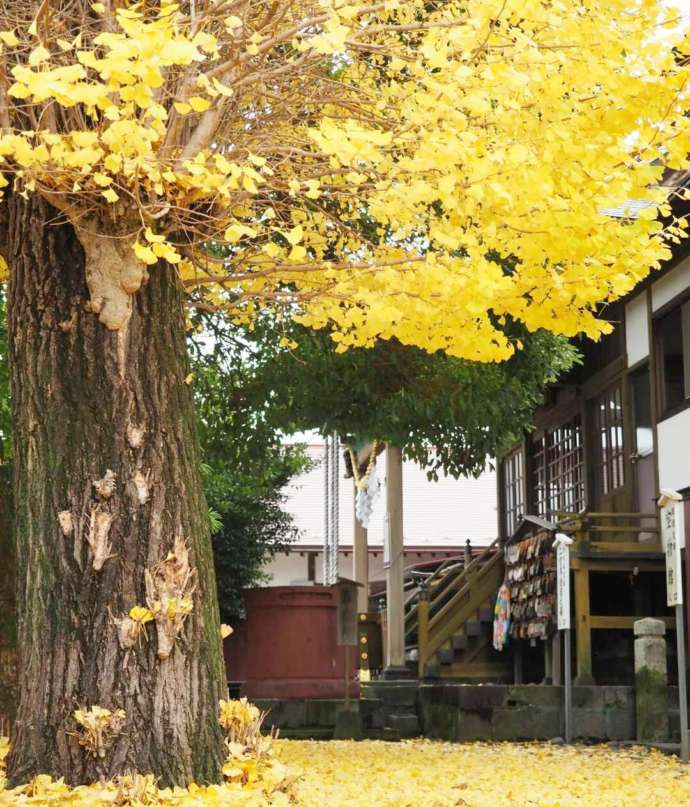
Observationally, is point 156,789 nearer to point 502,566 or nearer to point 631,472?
point 631,472

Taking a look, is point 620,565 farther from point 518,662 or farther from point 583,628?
point 518,662

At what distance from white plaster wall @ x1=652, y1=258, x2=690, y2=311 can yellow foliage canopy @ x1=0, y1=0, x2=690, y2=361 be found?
25.1 ft

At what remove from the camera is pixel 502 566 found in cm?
1873

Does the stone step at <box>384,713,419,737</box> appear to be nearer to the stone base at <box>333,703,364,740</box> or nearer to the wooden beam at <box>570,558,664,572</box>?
the stone base at <box>333,703,364,740</box>

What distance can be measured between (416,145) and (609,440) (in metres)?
11.4

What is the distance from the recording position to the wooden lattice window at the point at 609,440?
55.2ft

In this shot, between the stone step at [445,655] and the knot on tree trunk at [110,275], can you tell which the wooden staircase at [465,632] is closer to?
the stone step at [445,655]

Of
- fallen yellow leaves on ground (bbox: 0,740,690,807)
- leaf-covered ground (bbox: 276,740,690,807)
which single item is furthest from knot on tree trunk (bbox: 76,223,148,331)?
leaf-covered ground (bbox: 276,740,690,807)

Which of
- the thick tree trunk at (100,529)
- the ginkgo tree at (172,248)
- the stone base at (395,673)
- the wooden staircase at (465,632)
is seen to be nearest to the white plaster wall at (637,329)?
the wooden staircase at (465,632)

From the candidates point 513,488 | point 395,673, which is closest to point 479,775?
point 395,673

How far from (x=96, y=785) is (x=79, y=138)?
9.66 ft

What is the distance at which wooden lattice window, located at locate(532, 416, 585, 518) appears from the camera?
1841cm

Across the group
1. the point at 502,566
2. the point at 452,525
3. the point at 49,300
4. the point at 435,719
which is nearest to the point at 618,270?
the point at 49,300

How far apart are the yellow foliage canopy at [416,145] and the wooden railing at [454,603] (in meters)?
10.7
